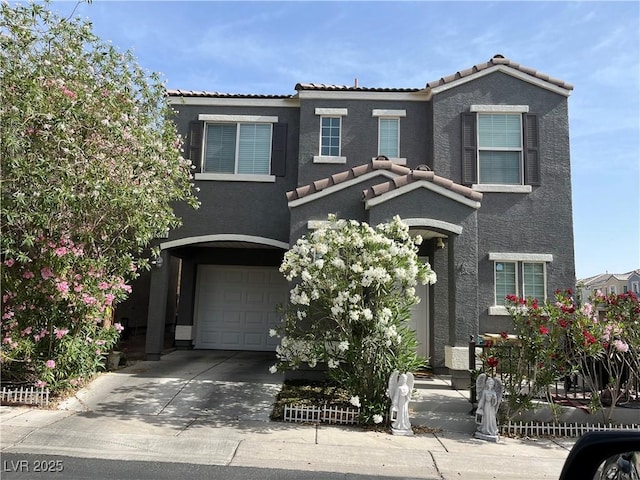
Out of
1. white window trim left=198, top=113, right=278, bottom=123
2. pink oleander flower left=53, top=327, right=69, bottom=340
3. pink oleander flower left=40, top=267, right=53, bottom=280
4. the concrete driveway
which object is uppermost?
white window trim left=198, top=113, right=278, bottom=123

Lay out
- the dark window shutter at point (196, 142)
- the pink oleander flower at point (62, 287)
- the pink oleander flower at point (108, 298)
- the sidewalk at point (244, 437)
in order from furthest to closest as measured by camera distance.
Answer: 1. the dark window shutter at point (196, 142)
2. the pink oleander flower at point (108, 298)
3. the pink oleander flower at point (62, 287)
4. the sidewalk at point (244, 437)

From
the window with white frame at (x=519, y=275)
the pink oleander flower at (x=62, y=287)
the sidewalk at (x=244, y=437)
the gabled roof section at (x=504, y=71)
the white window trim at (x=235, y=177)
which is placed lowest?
the sidewalk at (x=244, y=437)

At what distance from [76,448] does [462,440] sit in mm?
5216

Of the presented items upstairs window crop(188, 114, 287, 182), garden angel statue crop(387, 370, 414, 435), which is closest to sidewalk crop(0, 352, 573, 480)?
garden angel statue crop(387, 370, 414, 435)

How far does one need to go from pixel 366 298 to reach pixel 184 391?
12.8 ft

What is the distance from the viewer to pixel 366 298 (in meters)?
7.45

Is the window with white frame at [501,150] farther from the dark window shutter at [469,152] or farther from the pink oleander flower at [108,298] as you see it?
the pink oleander flower at [108,298]

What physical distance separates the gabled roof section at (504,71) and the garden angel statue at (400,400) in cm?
760

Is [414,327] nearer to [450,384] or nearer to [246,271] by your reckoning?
[450,384]

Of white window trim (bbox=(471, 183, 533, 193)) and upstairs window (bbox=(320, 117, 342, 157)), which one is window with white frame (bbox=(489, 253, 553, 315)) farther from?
upstairs window (bbox=(320, 117, 342, 157))

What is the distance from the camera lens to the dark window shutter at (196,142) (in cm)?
1219

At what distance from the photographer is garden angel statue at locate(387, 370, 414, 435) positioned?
275 inches

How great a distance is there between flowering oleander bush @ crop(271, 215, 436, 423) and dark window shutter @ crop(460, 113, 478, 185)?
179 inches

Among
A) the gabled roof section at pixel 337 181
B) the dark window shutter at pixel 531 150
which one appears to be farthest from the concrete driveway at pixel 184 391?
the dark window shutter at pixel 531 150
